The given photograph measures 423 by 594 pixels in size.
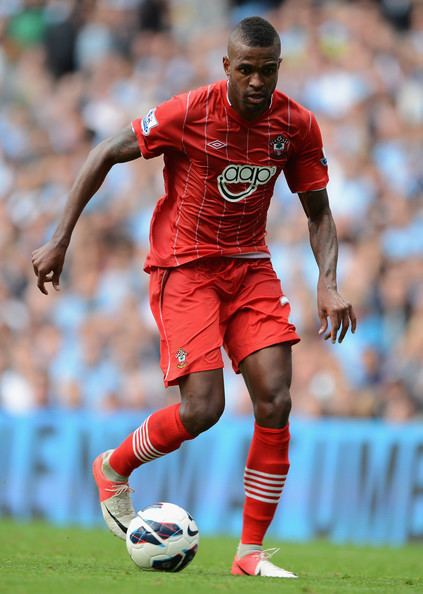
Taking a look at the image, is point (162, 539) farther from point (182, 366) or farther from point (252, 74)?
point (252, 74)

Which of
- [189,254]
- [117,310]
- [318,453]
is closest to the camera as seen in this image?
[189,254]

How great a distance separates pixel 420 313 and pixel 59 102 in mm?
5849

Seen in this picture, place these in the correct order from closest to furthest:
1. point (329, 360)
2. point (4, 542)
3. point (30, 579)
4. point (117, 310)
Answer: point (30, 579)
point (4, 542)
point (329, 360)
point (117, 310)

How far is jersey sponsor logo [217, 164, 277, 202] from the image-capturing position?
643cm

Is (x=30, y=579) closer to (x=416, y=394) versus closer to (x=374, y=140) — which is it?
(x=416, y=394)

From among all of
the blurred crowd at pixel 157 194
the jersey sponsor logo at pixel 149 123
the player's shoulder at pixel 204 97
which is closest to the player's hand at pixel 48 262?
the jersey sponsor logo at pixel 149 123

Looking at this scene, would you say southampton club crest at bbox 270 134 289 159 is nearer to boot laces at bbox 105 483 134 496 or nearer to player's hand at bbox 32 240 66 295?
player's hand at bbox 32 240 66 295

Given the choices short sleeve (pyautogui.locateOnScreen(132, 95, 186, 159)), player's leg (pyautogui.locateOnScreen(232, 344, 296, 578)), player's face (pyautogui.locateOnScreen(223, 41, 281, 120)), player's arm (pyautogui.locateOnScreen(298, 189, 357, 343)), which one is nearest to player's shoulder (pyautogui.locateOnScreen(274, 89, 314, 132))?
player's face (pyautogui.locateOnScreen(223, 41, 281, 120))

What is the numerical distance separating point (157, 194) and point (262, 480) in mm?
8106

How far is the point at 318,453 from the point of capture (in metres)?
11.6

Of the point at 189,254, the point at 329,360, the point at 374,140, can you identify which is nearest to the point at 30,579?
the point at 189,254

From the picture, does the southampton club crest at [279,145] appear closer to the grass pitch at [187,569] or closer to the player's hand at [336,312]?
the player's hand at [336,312]

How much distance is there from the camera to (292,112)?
645cm

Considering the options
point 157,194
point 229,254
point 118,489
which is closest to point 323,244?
point 229,254
